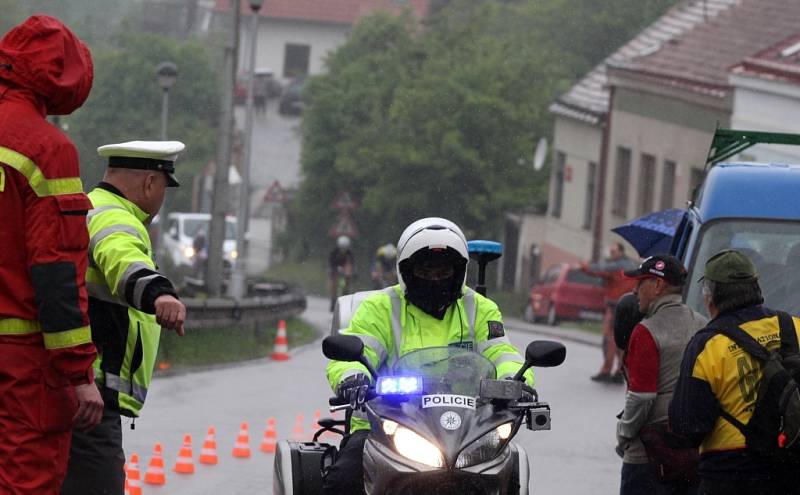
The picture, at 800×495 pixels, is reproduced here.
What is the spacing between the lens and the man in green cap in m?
Answer: 7.00

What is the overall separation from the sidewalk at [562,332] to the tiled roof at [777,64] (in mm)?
6152

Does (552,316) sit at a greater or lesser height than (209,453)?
lesser

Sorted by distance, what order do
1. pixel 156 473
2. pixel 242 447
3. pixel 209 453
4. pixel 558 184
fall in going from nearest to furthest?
pixel 156 473 → pixel 209 453 → pixel 242 447 → pixel 558 184

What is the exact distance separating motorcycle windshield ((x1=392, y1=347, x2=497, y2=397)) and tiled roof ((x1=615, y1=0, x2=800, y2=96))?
34.6 meters

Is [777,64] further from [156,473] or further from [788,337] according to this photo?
[788,337]

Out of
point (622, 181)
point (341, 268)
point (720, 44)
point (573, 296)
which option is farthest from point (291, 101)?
point (573, 296)

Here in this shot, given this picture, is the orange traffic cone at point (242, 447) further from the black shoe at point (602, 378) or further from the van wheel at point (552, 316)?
Answer: the van wheel at point (552, 316)

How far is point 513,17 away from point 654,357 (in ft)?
242

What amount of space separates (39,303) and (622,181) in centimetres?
4290

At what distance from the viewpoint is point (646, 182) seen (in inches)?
1809

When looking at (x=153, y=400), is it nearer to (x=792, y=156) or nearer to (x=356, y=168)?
(x=792, y=156)

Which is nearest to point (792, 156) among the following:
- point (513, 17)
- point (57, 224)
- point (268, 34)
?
point (57, 224)

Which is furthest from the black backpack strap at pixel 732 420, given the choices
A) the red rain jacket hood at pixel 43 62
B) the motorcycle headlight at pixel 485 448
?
the red rain jacket hood at pixel 43 62

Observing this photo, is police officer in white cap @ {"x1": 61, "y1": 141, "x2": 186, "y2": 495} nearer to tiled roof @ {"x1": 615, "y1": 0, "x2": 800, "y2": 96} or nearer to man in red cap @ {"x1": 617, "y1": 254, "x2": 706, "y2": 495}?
man in red cap @ {"x1": 617, "y1": 254, "x2": 706, "y2": 495}
